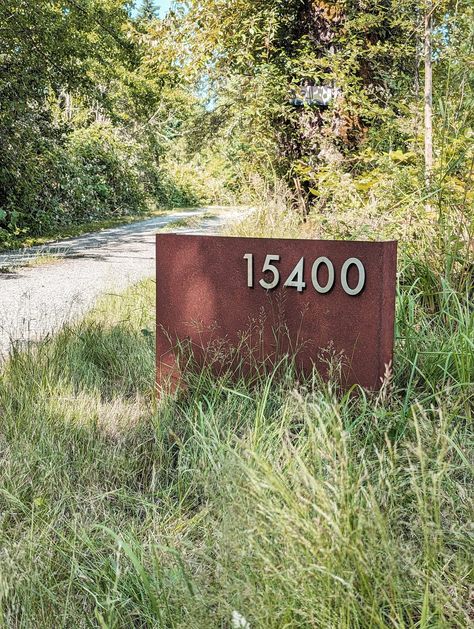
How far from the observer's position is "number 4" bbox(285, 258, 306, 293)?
107 inches

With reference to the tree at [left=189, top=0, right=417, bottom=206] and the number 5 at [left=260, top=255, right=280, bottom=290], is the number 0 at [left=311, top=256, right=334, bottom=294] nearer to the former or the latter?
the number 5 at [left=260, top=255, right=280, bottom=290]

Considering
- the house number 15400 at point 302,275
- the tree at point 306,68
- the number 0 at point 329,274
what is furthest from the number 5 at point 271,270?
the tree at point 306,68

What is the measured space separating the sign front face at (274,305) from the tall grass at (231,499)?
0.49 ft

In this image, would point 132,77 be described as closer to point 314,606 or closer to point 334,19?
point 334,19

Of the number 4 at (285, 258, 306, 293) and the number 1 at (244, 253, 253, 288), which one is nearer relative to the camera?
the number 4 at (285, 258, 306, 293)

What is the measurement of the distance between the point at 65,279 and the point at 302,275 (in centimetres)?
518

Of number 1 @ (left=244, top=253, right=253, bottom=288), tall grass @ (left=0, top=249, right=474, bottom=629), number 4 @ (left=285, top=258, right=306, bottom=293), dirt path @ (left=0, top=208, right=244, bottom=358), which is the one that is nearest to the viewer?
tall grass @ (left=0, top=249, right=474, bottom=629)

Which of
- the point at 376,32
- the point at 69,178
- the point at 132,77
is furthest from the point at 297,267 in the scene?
the point at 132,77

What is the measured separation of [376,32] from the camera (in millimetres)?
8102

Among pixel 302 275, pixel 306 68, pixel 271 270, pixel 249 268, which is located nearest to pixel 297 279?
pixel 302 275

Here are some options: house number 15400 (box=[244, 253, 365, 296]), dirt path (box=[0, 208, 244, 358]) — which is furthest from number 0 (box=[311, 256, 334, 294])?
dirt path (box=[0, 208, 244, 358])

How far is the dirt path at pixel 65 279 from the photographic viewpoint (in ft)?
15.3

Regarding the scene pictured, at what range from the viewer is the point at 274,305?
2.85 metres

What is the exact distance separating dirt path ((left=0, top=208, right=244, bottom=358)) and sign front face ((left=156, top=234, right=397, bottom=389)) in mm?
1016
